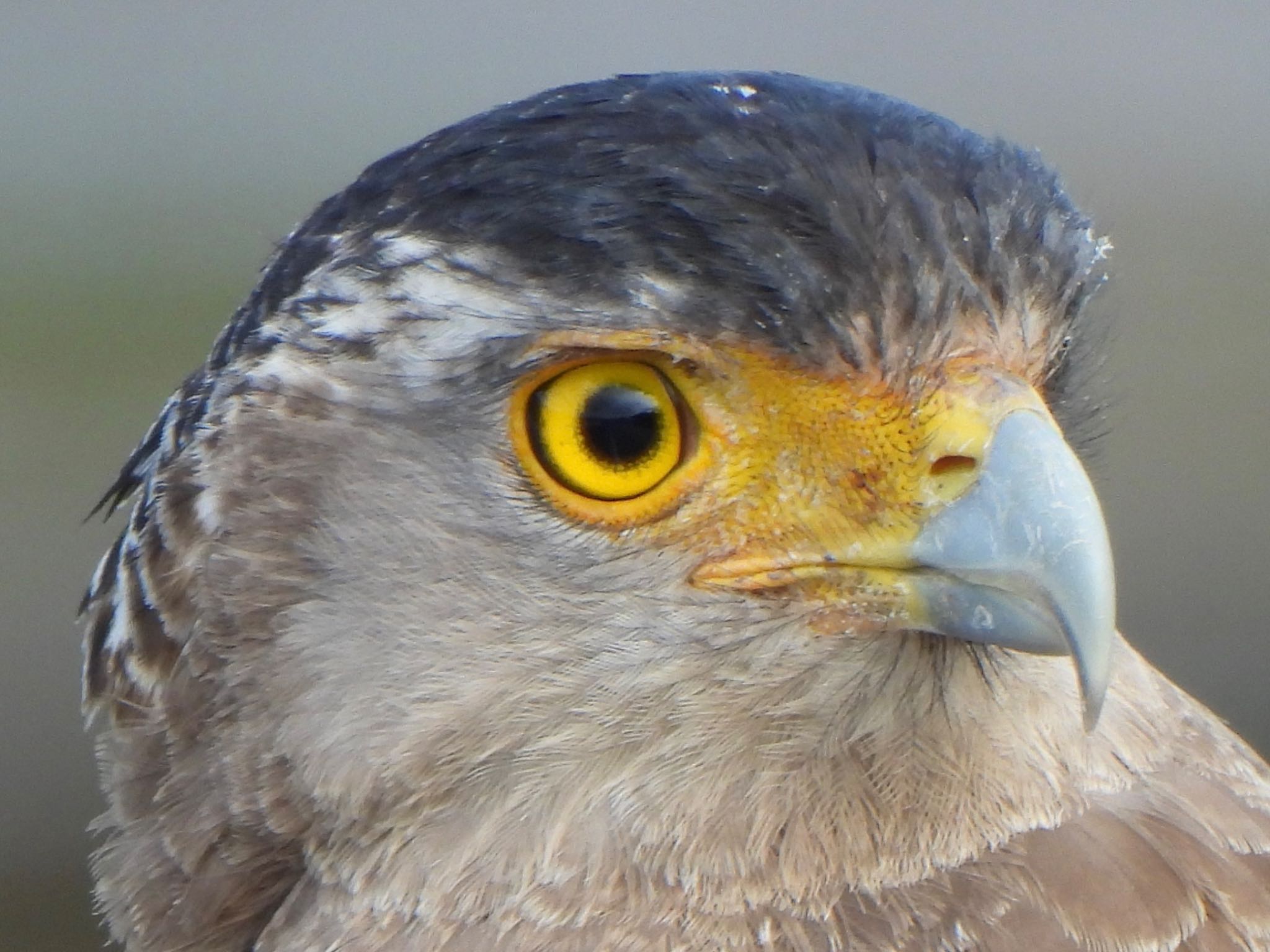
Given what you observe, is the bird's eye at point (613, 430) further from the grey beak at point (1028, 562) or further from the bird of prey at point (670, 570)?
the grey beak at point (1028, 562)

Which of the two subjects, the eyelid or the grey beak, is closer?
the grey beak

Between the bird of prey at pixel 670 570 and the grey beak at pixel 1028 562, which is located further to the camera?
the bird of prey at pixel 670 570

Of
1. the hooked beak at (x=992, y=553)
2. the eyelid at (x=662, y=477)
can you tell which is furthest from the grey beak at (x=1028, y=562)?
the eyelid at (x=662, y=477)

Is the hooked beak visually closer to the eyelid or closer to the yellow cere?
the yellow cere

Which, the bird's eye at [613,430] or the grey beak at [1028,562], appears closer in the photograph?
the grey beak at [1028,562]

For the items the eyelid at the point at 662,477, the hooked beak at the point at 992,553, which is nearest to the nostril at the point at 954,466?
the hooked beak at the point at 992,553

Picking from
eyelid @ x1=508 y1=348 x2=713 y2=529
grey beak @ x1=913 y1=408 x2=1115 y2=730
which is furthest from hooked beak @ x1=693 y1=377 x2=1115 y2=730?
eyelid @ x1=508 y1=348 x2=713 y2=529

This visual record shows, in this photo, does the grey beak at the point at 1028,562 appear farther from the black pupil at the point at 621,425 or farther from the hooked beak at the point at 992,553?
the black pupil at the point at 621,425
